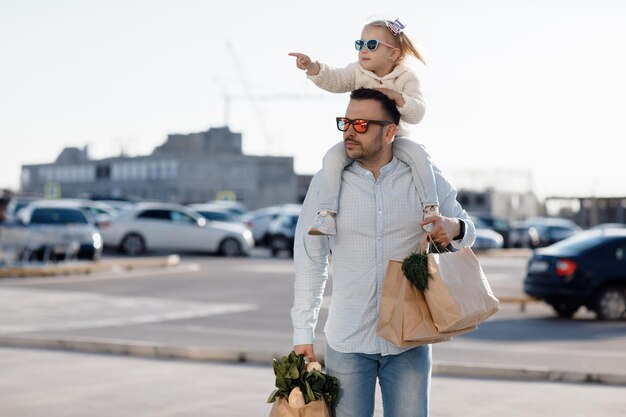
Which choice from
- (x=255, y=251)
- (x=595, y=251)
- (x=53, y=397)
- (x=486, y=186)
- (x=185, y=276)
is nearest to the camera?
(x=53, y=397)

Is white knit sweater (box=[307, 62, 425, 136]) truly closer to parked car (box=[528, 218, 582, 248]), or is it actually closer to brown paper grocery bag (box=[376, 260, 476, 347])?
brown paper grocery bag (box=[376, 260, 476, 347])

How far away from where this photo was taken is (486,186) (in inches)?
4692

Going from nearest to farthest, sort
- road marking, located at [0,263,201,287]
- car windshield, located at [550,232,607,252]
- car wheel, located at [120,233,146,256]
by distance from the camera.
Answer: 1. car windshield, located at [550,232,607,252]
2. road marking, located at [0,263,201,287]
3. car wheel, located at [120,233,146,256]

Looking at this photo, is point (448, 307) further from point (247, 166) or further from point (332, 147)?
point (247, 166)

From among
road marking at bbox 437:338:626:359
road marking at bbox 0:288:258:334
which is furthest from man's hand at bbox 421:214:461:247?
road marking at bbox 0:288:258:334

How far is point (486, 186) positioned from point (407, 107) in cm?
11535

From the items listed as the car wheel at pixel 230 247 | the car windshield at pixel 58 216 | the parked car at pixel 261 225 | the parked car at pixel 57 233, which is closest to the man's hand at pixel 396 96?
the parked car at pixel 57 233

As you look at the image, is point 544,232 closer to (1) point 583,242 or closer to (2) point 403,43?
(1) point 583,242

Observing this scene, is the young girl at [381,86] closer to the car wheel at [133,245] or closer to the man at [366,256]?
the man at [366,256]

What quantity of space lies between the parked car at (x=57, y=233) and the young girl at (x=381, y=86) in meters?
23.6

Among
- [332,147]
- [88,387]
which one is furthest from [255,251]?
[332,147]

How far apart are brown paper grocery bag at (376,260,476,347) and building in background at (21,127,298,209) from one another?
102879 mm

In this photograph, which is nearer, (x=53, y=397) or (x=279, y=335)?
(x=53, y=397)

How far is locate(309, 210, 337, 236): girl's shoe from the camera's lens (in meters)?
4.96
